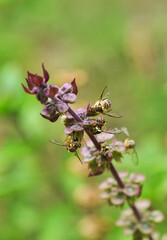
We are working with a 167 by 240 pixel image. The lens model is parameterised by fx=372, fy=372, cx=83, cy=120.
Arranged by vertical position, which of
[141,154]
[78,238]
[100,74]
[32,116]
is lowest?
[78,238]

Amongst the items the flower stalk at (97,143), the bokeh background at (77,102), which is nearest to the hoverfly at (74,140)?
the flower stalk at (97,143)

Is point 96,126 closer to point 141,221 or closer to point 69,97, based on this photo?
point 69,97

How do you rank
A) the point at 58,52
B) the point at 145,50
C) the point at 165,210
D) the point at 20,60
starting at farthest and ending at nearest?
the point at 58,52 → the point at 20,60 → the point at 145,50 → the point at 165,210

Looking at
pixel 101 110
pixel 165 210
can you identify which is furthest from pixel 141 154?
pixel 101 110

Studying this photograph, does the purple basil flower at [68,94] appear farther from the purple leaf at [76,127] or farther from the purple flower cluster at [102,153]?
the purple flower cluster at [102,153]

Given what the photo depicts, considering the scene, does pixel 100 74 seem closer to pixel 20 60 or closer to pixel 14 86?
pixel 20 60

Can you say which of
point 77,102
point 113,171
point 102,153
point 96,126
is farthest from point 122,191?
point 77,102

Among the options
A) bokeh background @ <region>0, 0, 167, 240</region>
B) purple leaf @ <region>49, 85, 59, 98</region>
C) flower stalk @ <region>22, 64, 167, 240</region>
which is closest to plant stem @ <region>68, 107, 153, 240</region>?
flower stalk @ <region>22, 64, 167, 240</region>
